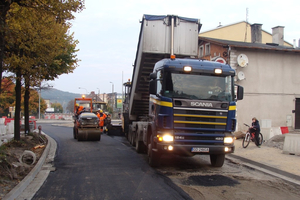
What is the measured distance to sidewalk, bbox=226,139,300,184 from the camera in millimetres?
8805

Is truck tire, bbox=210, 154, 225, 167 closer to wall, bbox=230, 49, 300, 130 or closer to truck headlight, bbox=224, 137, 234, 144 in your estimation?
truck headlight, bbox=224, 137, 234, 144

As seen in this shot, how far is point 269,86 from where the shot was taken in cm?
2300

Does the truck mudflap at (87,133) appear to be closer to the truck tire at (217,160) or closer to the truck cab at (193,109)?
the truck cab at (193,109)

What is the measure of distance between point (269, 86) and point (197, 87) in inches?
649

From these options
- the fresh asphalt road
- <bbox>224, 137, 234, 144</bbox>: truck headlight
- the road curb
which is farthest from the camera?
<bbox>224, 137, 234, 144</bbox>: truck headlight

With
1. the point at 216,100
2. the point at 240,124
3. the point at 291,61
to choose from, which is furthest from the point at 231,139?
the point at 291,61

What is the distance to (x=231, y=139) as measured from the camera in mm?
8656

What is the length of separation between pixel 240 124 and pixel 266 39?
52.2 feet

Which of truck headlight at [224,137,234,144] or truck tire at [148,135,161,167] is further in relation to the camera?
truck tire at [148,135,161,167]

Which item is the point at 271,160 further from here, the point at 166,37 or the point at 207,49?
the point at 207,49

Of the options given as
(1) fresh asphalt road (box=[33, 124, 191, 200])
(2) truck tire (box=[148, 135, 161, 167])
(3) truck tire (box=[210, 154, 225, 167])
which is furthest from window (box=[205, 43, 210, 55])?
(2) truck tire (box=[148, 135, 161, 167])

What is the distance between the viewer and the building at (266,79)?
22.2 m

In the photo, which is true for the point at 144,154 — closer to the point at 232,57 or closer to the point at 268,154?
the point at 268,154

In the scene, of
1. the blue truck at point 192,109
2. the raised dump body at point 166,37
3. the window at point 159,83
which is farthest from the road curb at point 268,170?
the raised dump body at point 166,37
